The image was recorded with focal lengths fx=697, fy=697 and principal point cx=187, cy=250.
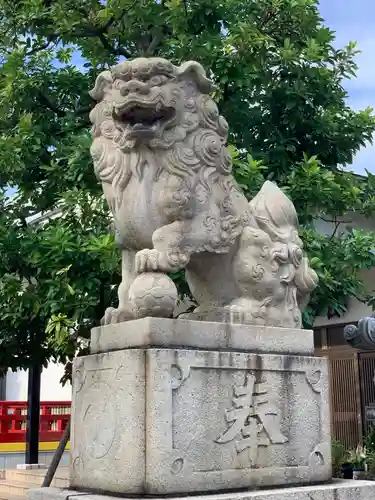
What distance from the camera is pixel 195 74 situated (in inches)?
180

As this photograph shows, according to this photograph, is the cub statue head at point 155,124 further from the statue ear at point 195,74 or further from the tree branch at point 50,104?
the tree branch at point 50,104

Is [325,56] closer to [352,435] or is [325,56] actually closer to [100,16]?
[100,16]

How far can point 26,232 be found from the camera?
7445 millimetres

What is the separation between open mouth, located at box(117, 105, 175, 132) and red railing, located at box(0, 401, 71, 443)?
12.0 metres

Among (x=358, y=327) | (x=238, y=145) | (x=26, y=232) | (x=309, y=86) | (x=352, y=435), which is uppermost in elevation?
(x=309, y=86)

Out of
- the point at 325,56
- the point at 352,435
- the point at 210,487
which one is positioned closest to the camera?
the point at 210,487

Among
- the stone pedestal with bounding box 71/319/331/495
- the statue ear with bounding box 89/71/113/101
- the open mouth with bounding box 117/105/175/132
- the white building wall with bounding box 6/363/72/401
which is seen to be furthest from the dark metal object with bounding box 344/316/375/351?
the white building wall with bounding box 6/363/72/401

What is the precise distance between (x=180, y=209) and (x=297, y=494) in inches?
73.7

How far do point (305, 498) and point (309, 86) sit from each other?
5288 mm

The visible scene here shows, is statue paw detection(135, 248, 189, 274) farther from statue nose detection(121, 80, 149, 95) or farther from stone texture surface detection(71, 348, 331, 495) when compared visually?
statue nose detection(121, 80, 149, 95)

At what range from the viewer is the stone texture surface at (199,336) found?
406 cm

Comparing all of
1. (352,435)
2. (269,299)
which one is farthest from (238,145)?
(352,435)

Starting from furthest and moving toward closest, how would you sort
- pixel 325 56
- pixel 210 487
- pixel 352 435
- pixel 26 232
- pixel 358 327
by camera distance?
1. pixel 352 435
2. pixel 325 56
3. pixel 26 232
4. pixel 358 327
5. pixel 210 487

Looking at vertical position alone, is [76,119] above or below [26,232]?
above
